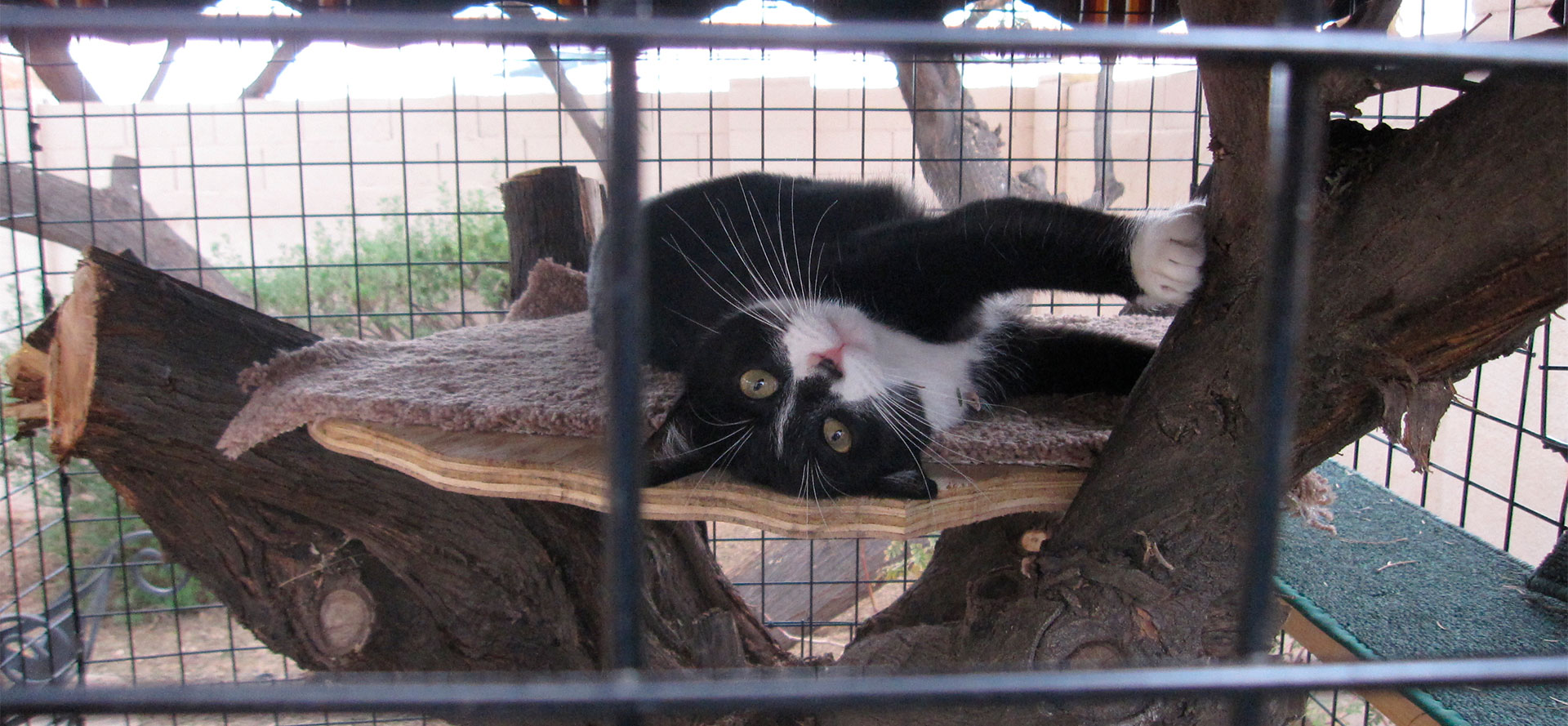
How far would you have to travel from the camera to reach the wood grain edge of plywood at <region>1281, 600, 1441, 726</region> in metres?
1.10

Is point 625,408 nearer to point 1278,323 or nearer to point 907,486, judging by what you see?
point 1278,323

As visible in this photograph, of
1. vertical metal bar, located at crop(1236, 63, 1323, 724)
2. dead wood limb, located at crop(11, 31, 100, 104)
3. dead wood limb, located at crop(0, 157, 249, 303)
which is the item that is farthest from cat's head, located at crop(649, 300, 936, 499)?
dead wood limb, located at crop(11, 31, 100, 104)

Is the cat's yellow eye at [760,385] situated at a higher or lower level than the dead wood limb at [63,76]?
lower

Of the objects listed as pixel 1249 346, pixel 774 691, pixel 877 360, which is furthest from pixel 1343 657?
pixel 774 691

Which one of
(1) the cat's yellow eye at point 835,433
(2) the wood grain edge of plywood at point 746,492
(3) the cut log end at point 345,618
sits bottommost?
(3) the cut log end at point 345,618

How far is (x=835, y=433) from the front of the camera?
1.23 metres

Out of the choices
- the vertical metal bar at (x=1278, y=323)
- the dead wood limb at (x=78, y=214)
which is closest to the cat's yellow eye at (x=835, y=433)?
the vertical metal bar at (x=1278, y=323)

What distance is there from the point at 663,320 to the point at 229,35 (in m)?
1.21

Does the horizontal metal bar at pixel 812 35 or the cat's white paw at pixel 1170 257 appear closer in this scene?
the horizontal metal bar at pixel 812 35

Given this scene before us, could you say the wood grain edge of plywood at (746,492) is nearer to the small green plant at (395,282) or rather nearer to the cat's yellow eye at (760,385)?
the cat's yellow eye at (760,385)

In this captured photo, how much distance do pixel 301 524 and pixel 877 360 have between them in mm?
951

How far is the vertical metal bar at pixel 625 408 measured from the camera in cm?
37

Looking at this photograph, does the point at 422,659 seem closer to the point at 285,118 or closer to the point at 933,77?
the point at 933,77

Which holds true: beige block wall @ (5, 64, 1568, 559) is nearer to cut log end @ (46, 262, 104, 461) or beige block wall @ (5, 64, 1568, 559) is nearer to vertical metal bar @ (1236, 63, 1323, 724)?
cut log end @ (46, 262, 104, 461)
